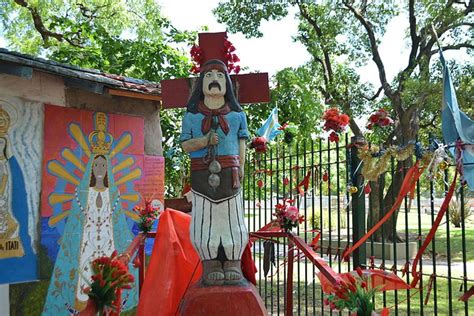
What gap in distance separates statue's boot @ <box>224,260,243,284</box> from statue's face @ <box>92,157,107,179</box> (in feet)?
6.61

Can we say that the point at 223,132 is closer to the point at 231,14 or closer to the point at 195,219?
the point at 195,219

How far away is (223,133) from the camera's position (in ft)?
12.4

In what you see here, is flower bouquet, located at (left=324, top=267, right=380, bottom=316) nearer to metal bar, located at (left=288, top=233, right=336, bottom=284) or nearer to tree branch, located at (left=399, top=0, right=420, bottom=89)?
metal bar, located at (left=288, top=233, right=336, bottom=284)

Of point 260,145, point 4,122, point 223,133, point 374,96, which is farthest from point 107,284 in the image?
point 374,96

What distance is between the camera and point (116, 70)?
794 cm

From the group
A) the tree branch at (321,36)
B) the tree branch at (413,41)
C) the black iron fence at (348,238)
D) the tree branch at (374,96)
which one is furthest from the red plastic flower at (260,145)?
the tree branch at (374,96)

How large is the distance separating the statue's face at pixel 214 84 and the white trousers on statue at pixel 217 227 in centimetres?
82

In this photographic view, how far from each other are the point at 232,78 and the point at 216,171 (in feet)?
2.89

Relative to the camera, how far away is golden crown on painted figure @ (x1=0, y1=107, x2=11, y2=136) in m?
4.20

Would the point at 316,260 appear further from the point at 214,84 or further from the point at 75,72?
the point at 75,72

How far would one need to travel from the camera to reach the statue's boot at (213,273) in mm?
3543

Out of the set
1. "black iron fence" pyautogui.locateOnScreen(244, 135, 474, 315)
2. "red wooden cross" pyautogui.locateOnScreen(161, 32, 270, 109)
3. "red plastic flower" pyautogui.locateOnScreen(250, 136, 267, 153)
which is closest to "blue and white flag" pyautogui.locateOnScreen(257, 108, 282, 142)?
"black iron fence" pyautogui.locateOnScreen(244, 135, 474, 315)

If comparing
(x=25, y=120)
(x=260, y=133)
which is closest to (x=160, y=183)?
(x=260, y=133)

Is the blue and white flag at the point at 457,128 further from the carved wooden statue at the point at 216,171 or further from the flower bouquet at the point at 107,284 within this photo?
the flower bouquet at the point at 107,284
